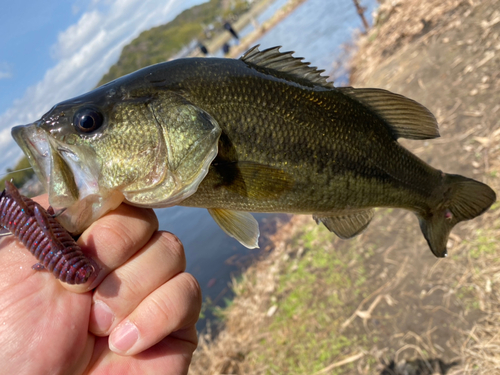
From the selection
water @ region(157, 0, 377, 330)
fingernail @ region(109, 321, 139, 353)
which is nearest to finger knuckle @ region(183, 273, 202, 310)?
fingernail @ region(109, 321, 139, 353)

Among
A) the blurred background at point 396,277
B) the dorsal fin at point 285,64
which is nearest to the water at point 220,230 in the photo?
the blurred background at point 396,277

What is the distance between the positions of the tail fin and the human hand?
1575 mm

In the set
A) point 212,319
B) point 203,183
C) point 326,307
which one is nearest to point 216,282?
point 212,319

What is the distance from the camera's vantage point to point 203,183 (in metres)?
1.70

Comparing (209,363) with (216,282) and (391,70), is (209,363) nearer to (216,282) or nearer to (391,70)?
(216,282)

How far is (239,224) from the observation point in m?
1.85

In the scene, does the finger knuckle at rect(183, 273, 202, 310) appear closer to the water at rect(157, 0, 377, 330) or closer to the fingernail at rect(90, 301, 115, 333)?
the fingernail at rect(90, 301, 115, 333)

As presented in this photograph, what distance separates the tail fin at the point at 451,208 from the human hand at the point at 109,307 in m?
1.58

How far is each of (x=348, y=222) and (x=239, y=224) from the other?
74 cm

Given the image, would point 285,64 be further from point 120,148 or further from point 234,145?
point 120,148

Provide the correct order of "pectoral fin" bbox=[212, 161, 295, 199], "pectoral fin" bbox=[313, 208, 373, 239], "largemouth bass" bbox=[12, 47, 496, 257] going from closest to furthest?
1. "largemouth bass" bbox=[12, 47, 496, 257]
2. "pectoral fin" bbox=[212, 161, 295, 199]
3. "pectoral fin" bbox=[313, 208, 373, 239]

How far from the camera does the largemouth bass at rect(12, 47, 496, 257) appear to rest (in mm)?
1512

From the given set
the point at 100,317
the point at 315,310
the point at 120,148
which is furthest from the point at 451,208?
the point at 315,310

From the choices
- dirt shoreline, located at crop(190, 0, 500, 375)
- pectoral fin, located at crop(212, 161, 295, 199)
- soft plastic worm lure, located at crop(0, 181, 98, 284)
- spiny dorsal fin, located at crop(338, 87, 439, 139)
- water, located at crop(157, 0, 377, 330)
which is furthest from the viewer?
water, located at crop(157, 0, 377, 330)
